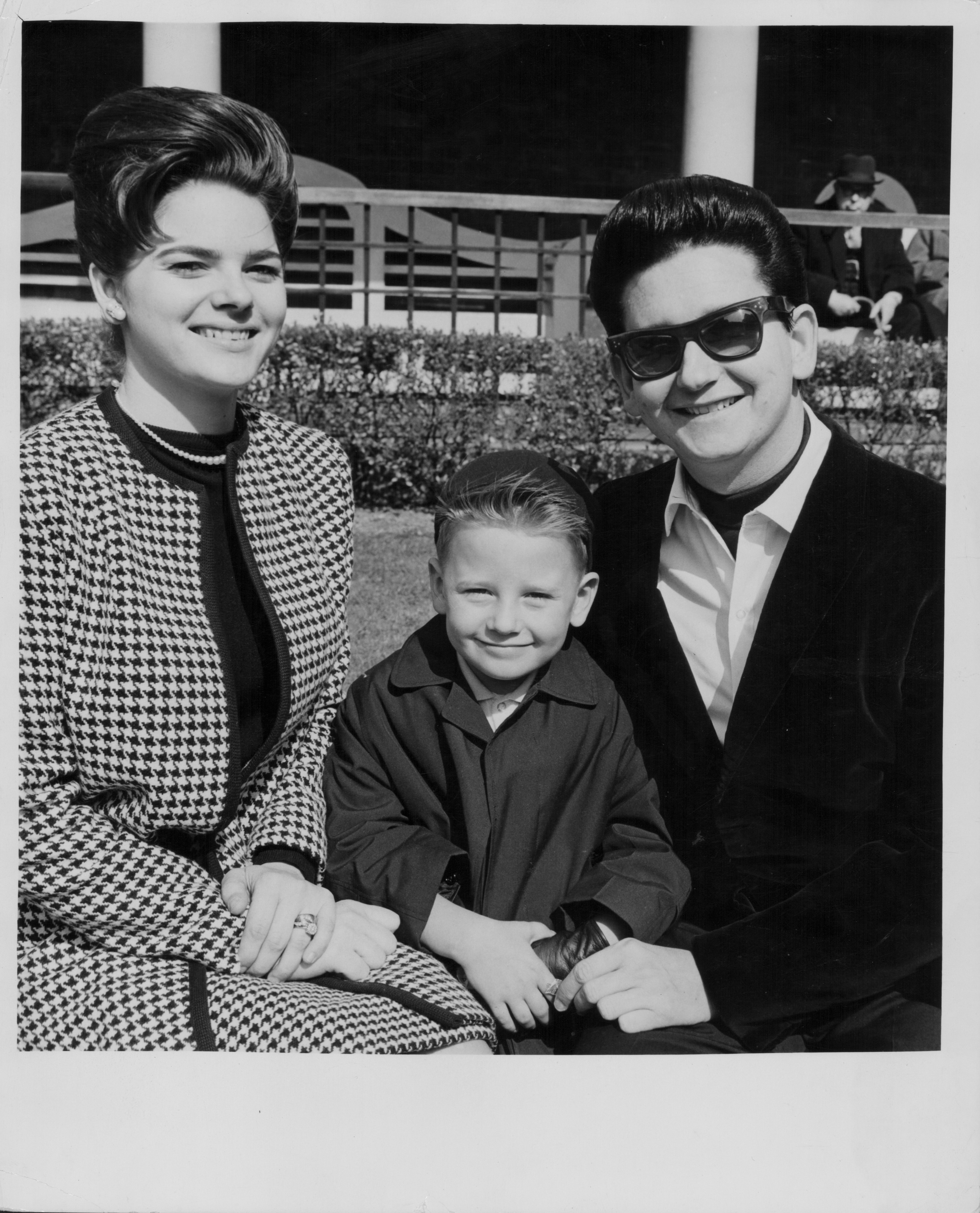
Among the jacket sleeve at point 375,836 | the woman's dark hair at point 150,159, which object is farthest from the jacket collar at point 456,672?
the woman's dark hair at point 150,159

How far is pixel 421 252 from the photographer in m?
5.93

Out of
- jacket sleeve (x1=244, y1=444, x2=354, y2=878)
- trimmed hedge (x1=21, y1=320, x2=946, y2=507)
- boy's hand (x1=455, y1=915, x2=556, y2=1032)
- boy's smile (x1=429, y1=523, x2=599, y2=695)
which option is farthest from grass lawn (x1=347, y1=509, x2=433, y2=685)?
boy's hand (x1=455, y1=915, x2=556, y2=1032)

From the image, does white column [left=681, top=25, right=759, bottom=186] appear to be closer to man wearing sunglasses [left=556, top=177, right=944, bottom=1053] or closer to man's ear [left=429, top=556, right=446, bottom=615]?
man wearing sunglasses [left=556, top=177, right=944, bottom=1053]

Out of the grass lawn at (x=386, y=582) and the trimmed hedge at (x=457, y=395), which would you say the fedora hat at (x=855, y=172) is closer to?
the trimmed hedge at (x=457, y=395)

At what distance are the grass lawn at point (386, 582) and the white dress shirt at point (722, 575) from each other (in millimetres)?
2057

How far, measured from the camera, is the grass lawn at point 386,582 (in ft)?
15.1

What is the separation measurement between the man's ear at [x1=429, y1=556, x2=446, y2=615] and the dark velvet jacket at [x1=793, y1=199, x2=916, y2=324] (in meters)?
3.71

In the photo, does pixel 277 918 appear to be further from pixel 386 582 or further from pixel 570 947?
pixel 386 582

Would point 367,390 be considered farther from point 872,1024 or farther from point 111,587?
point 872,1024

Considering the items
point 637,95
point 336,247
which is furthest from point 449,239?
point 637,95

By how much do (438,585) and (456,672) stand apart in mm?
185

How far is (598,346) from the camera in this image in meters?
5.52

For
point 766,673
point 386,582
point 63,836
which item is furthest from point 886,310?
point 63,836

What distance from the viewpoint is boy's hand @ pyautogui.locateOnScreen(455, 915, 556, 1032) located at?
225 centimetres
